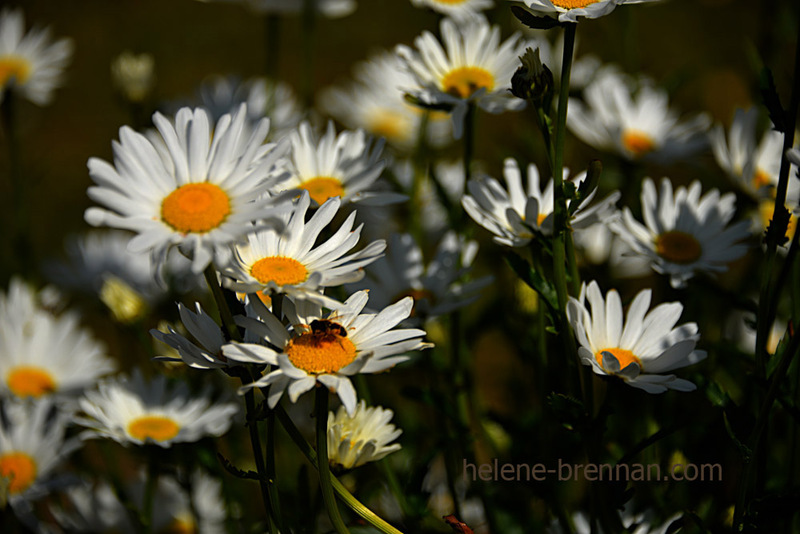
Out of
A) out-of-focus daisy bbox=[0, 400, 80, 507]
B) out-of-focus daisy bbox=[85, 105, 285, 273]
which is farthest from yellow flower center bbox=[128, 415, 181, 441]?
out-of-focus daisy bbox=[85, 105, 285, 273]

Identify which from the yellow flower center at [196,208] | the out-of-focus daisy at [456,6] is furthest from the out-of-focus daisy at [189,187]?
the out-of-focus daisy at [456,6]

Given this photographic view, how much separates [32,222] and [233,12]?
2143 millimetres

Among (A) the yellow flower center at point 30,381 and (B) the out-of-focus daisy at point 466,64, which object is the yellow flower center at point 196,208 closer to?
(B) the out-of-focus daisy at point 466,64

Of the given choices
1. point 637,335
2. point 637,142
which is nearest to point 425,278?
point 637,335

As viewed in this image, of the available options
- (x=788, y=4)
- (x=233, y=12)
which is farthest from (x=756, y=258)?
(x=233, y=12)

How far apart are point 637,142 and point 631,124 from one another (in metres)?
0.08

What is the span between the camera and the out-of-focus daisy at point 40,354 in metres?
1.45

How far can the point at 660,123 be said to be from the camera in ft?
5.30

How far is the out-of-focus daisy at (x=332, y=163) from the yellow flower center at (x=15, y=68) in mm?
973

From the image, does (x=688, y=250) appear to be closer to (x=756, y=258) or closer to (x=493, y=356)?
(x=756, y=258)

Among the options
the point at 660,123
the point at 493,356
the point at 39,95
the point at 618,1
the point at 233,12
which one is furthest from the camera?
the point at 233,12

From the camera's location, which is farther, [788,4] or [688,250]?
[788,4]

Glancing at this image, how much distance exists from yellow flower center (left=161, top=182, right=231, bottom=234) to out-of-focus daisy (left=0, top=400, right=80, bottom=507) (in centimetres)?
65

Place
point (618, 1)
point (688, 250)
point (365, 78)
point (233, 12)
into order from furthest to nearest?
point (233, 12) < point (365, 78) < point (688, 250) < point (618, 1)
